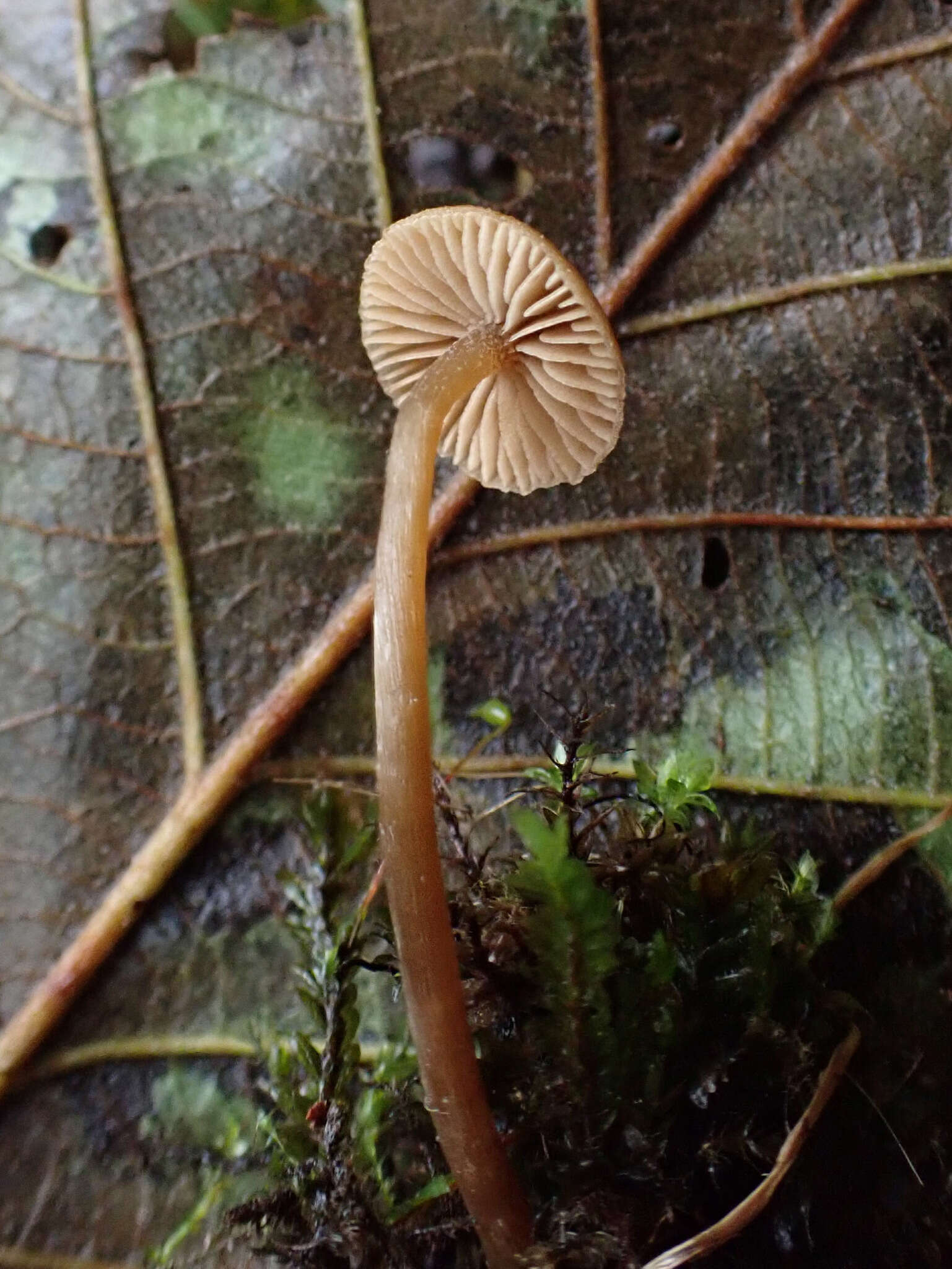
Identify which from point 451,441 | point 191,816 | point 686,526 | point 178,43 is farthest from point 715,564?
point 178,43

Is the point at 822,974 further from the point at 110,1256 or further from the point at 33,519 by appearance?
the point at 33,519

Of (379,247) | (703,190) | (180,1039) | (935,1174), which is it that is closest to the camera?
A: (935,1174)

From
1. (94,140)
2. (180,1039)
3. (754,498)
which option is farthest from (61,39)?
(180,1039)

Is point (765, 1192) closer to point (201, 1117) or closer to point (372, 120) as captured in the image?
point (201, 1117)

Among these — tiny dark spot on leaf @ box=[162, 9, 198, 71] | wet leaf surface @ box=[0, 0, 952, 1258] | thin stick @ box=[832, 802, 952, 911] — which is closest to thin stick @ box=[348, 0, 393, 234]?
wet leaf surface @ box=[0, 0, 952, 1258]

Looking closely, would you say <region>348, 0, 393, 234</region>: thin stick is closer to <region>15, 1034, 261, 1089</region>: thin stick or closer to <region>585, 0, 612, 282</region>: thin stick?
<region>585, 0, 612, 282</region>: thin stick

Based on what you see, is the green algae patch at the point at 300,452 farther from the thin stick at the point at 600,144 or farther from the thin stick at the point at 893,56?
the thin stick at the point at 893,56

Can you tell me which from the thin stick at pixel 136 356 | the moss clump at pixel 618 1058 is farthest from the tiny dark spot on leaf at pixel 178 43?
the moss clump at pixel 618 1058
